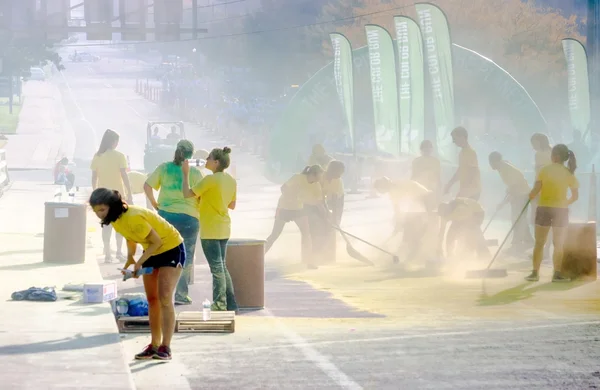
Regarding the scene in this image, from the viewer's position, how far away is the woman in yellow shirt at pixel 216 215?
41.6 ft

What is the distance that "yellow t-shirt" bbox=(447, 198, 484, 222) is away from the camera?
60.0 ft

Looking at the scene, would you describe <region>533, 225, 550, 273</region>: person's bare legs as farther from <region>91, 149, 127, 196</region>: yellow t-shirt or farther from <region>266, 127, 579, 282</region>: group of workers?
<region>91, 149, 127, 196</region>: yellow t-shirt

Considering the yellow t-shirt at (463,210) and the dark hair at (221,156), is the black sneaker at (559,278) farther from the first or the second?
the dark hair at (221,156)

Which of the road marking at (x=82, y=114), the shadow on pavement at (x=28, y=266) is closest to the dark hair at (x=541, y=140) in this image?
the shadow on pavement at (x=28, y=266)

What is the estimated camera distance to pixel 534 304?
14047 millimetres

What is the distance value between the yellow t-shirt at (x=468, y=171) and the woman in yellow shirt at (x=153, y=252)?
9.79m

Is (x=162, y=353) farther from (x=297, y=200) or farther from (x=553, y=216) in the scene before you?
(x=297, y=200)

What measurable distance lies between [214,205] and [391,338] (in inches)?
97.8

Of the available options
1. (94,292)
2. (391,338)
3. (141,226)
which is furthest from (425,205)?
(141,226)

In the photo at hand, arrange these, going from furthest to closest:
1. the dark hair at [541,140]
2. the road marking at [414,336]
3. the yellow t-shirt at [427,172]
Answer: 1. the yellow t-shirt at [427,172]
2. the dark hair at [541,140]
3. the road marking at [414,336]

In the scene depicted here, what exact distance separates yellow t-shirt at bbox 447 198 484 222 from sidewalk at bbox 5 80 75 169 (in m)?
37.3

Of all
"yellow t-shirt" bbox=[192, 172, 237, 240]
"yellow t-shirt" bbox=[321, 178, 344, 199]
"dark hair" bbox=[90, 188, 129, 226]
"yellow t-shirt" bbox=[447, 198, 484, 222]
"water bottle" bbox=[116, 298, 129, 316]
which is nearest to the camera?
"dark hair" bbox=[90, 188, 129, 226]

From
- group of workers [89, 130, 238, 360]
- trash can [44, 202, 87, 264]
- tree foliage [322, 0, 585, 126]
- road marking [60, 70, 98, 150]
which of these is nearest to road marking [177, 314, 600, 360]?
group of workers [89, 130, 238, 360]

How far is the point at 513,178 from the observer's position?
19891 mm
